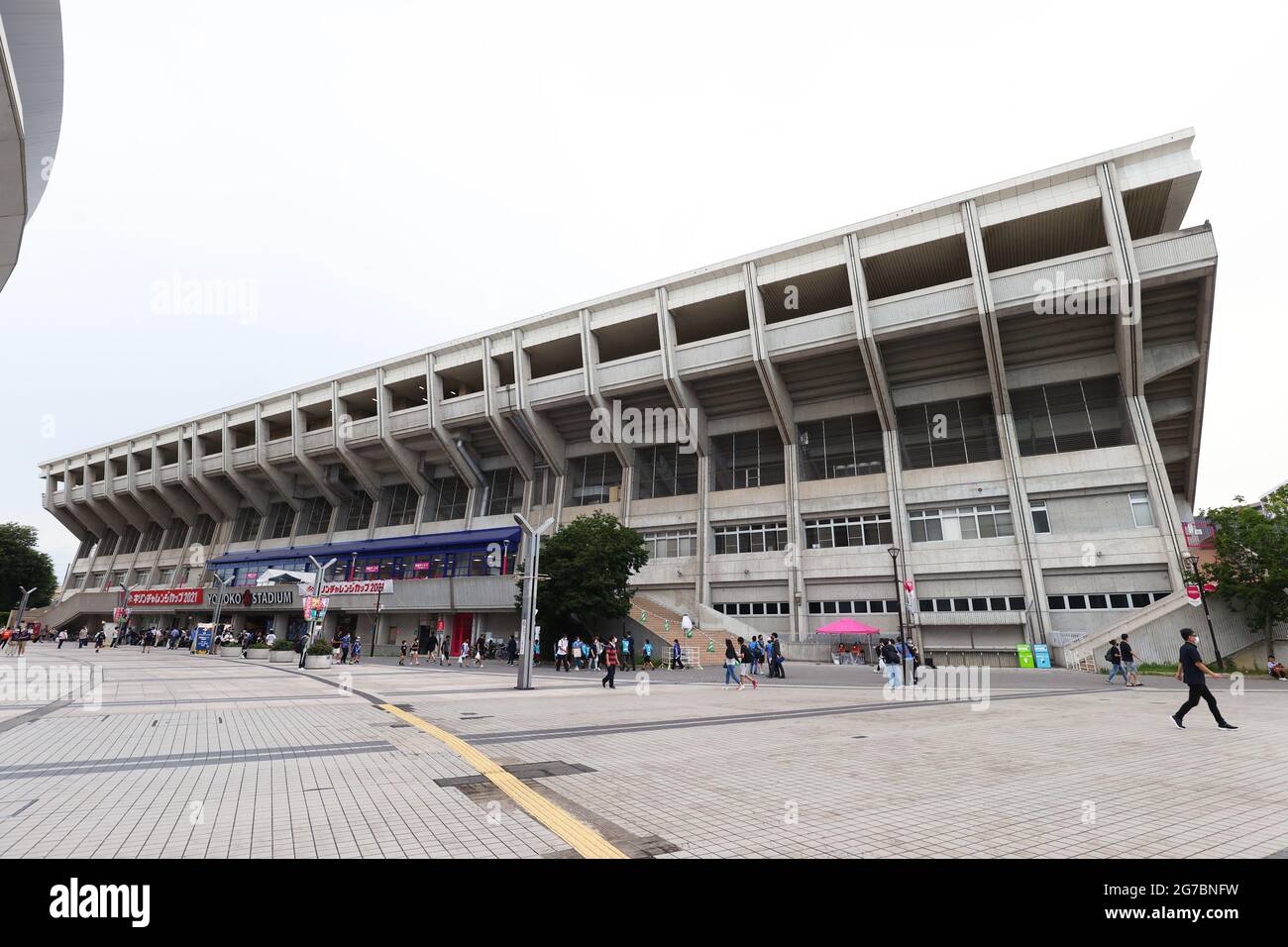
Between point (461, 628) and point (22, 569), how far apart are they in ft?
236

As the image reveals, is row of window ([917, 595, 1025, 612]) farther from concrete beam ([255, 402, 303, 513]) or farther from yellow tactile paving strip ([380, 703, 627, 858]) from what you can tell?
concrete beam ([255, 402, 303, 513])

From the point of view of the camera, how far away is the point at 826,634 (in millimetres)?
33719

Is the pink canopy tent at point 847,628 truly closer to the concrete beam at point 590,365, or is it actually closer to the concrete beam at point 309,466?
the concrete beam at point 590,365

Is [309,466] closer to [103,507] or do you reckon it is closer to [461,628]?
[461,628]

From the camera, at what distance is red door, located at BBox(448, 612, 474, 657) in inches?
1574

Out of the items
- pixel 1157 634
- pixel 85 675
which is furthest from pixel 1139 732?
pixel 85 675

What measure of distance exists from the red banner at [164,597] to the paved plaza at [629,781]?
171 ft

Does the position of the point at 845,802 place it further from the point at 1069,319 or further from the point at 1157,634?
the point at 1069,319

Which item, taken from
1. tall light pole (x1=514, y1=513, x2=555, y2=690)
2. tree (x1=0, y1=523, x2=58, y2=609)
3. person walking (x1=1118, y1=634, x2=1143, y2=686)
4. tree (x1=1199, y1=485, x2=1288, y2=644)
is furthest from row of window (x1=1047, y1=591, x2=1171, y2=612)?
tree (x1=0, y1=523, x2=58, y2=609)

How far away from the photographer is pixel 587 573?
29.8 meters

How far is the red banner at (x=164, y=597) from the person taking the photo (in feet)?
183

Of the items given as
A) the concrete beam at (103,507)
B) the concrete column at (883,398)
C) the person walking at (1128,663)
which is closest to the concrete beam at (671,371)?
the concrete column at (883,398)

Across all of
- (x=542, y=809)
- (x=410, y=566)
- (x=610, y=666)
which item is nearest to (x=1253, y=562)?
(x=610, y=666)
